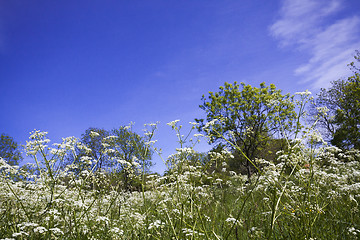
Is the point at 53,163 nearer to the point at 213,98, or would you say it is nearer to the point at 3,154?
the point at 213,98

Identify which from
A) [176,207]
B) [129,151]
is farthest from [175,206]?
[129,151]

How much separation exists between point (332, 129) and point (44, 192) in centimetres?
3826

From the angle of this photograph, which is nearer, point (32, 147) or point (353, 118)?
point (32, 147)

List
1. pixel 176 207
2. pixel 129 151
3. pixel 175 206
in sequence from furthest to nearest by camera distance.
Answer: pixel 129 151
pixel 175 206
pixel 176 207

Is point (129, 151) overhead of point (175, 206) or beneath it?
overhead

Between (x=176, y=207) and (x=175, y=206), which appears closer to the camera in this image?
(x=176, y=207)

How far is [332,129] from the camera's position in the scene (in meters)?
32.8

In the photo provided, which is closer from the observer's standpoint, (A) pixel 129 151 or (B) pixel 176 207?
(B) pixel 176 207

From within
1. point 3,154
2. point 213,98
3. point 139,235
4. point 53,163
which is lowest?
point 139,235

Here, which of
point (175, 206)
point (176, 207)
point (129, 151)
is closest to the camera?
point (176, 207)

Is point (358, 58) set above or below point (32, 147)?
above

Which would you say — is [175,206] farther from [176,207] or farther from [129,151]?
[129,151]

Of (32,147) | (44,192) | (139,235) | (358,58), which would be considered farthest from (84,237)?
(358,58)

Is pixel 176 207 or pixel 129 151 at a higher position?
pixel 129 151
